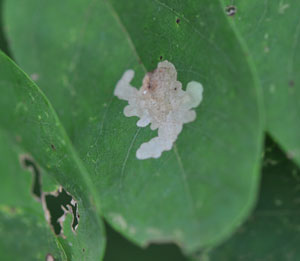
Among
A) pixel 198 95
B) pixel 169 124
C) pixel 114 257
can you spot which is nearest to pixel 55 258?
pixel 169 124

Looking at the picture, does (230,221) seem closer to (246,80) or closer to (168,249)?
(246,80)

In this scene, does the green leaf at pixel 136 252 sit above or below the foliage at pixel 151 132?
below

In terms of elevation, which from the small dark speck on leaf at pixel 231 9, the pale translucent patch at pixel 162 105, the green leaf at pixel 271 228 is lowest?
the green leaf at pixel 271 228

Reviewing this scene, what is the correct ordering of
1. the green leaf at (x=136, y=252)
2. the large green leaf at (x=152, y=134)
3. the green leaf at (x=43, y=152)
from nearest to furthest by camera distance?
the large green leaf at (x=152, y=134)
the green leaf at (x=43, y=152)
the green leaf at (x=136, y=252)

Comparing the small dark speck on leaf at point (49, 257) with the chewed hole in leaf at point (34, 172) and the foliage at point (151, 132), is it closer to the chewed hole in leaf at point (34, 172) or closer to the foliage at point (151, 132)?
the foliage at point (151, 132)

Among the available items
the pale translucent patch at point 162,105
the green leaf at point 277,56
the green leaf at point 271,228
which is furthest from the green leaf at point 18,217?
the green leaf at point 271,228

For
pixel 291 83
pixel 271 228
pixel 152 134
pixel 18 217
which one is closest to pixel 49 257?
pixel 18 217

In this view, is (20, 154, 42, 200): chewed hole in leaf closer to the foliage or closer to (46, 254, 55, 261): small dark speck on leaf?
the foliage
